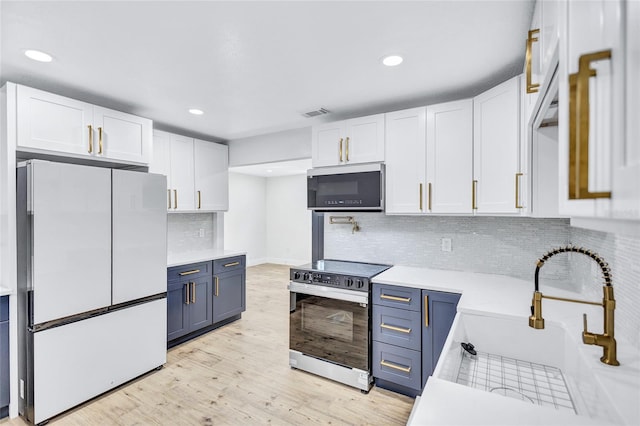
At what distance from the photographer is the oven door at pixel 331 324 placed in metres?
2.54

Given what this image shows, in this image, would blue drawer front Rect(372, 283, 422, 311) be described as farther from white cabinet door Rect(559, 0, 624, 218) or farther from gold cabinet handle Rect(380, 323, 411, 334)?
white cabinet door Rect(559, 0, 624, 218)

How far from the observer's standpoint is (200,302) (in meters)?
3.46

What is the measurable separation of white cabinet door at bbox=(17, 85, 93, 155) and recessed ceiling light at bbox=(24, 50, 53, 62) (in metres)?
0.32

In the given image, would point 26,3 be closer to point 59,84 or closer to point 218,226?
point 59,84

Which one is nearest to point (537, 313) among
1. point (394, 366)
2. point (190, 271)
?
point (394, 366)

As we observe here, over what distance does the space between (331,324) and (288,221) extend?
5340mm

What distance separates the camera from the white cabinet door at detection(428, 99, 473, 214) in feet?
8.04

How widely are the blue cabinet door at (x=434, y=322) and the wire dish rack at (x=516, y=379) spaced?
2.25ft

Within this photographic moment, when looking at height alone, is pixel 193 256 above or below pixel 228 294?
above

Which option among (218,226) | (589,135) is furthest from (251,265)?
(589,135)

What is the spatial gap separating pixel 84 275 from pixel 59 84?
145 cm

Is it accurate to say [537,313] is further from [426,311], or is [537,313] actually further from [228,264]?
[228,264]

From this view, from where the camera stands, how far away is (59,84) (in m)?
2.40

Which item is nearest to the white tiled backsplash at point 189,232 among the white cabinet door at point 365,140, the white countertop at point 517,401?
the white cabinet door at point 365,140
